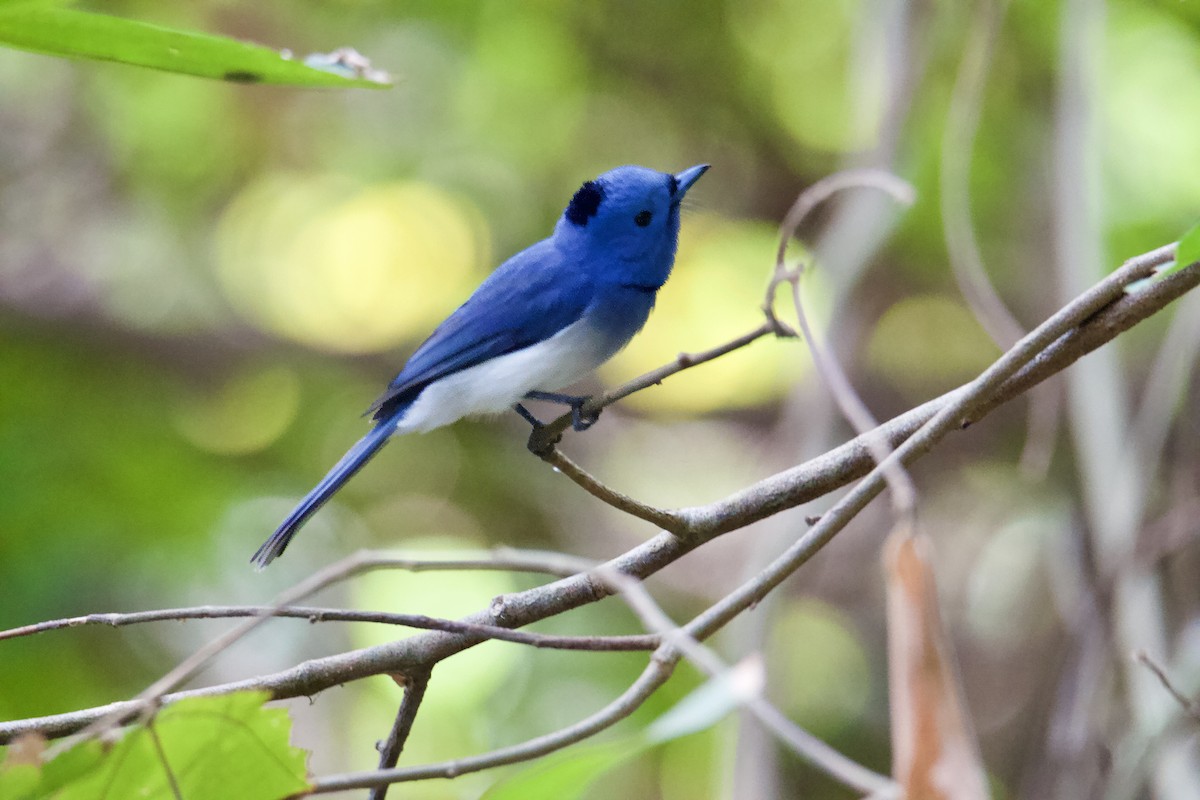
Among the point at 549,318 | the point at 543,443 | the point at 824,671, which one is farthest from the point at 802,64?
the point at 543,443

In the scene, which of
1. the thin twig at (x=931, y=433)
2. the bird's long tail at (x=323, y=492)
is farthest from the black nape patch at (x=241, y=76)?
the bird's long tail at (x=323, y=492)

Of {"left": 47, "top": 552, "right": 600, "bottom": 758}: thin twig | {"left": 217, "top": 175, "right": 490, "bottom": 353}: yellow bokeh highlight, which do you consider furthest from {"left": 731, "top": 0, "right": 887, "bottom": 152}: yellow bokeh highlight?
{"left": 47, "top": 552, "right": 600, "bottom": 758}: thin twig

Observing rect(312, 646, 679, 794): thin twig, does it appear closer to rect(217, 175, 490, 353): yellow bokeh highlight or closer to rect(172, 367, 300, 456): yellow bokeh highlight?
rect(172, 367, 300, 456): yellow bokeh highlight

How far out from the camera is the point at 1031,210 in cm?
395

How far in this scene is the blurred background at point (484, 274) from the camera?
3387 millimetres

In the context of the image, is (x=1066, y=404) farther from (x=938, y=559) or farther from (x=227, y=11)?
(x=227, y=11)

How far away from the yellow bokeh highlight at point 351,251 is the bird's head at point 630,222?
1945mm

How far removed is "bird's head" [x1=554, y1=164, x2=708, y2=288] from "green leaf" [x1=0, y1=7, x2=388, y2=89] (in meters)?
1.20

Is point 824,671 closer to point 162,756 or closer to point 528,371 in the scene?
point 528,371

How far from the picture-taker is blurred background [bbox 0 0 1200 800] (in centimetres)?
339

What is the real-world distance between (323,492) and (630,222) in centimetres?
83

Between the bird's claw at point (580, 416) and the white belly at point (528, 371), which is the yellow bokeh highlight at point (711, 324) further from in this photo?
the bird's claw at point (580, 416)

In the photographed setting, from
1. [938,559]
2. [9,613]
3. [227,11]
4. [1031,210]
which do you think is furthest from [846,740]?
[227,11]

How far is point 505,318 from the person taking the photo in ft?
8.62
